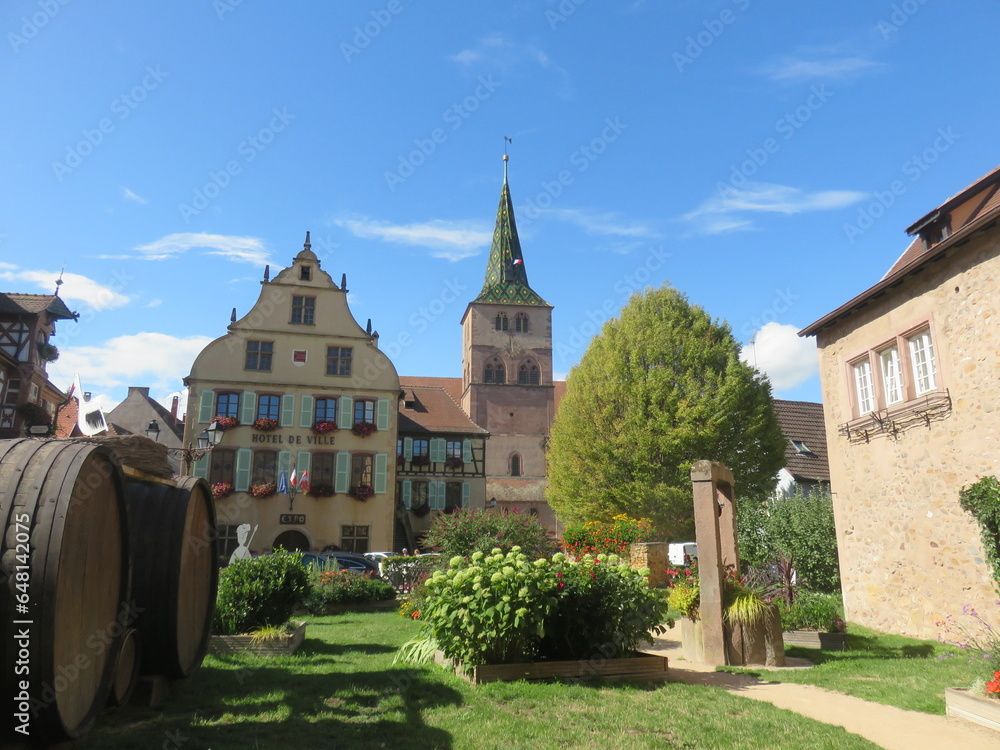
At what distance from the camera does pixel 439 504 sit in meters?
33.7

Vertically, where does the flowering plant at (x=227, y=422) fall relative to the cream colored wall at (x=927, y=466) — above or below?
above

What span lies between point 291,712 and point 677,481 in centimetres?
2018

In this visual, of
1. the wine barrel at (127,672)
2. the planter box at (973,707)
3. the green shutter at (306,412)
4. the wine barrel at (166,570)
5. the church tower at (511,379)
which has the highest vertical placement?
the church tower at (511,379)

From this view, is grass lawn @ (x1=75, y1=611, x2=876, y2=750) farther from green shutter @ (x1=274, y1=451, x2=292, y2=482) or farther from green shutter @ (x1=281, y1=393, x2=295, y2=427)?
green shutter @ (x1=281, y1=393, x2=295, y2=427)

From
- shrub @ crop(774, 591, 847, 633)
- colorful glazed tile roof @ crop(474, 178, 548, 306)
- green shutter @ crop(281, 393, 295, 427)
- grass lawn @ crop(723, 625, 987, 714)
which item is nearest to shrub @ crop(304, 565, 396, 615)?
shrub @ crop(774, 591, 847, 633)

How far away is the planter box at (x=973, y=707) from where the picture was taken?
18.7ft

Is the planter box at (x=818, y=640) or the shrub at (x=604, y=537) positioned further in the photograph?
the shrub at (x=604, y=537)

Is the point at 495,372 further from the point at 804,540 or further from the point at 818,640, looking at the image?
the point at 818,640

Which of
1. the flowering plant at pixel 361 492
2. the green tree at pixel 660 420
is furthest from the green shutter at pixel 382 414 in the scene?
the green tree at pixel 660 420

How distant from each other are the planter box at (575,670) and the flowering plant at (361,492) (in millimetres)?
23046

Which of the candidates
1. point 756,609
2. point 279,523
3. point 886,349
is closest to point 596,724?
point 756,609

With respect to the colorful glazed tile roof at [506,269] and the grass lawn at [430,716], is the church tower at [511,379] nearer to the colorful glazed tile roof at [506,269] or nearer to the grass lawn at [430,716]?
the colorful glazed tile roof at [506,269]

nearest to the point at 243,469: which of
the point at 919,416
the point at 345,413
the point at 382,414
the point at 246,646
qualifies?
the point at 345,413

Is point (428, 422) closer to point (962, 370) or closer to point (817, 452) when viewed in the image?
point (817, 452)
